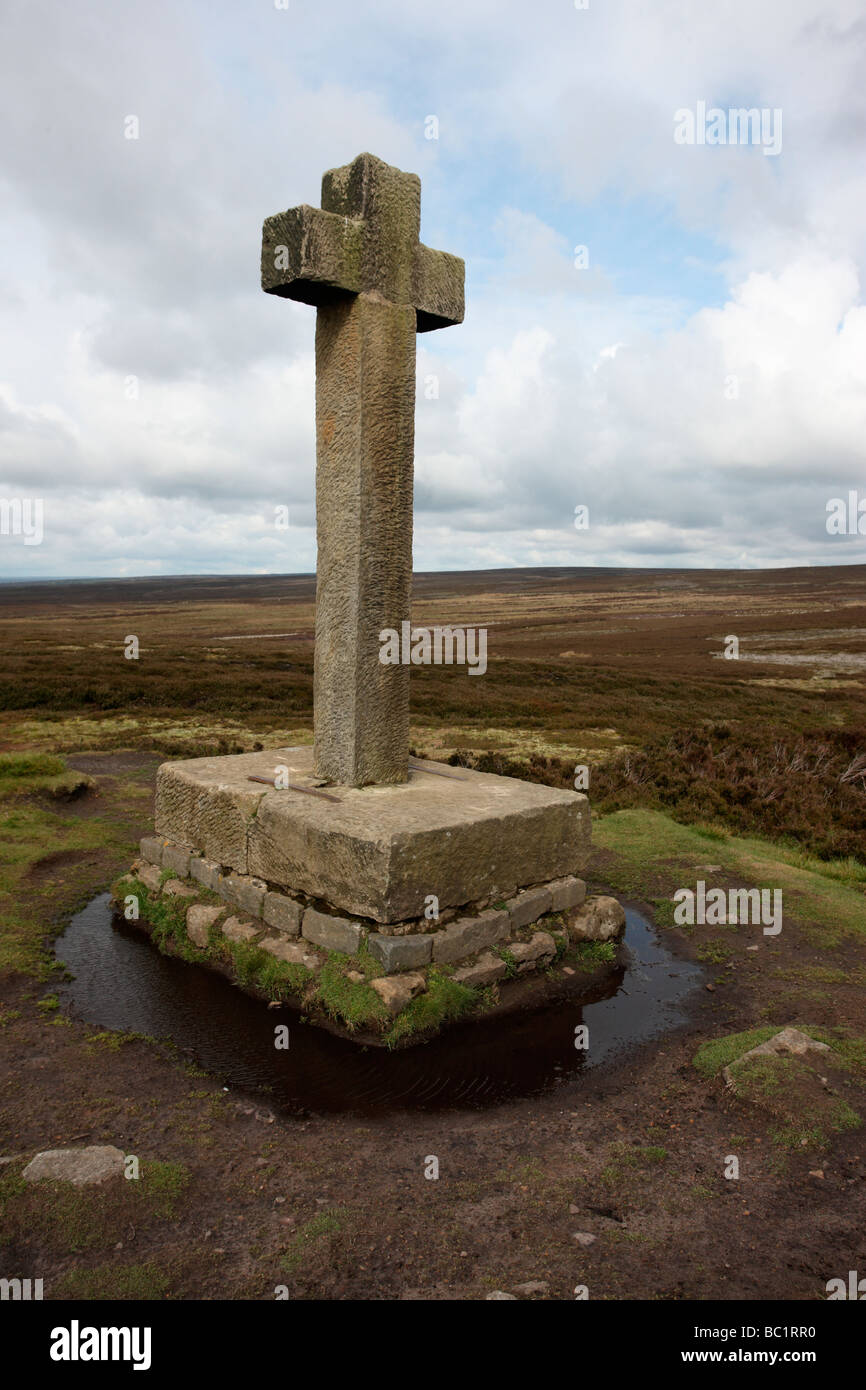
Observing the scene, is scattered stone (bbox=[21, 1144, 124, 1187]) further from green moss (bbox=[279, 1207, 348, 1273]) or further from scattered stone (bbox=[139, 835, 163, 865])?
scattered stone (bbox=[139, 835, 163, 865])

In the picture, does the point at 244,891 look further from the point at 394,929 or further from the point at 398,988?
the point at 398,988

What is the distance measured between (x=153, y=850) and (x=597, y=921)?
15.2 feet

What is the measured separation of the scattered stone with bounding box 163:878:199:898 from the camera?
26.9 ft

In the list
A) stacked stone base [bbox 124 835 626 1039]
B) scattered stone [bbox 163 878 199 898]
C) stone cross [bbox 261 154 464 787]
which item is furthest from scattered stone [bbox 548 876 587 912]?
scattered stone [bbox 163 878 199 898]

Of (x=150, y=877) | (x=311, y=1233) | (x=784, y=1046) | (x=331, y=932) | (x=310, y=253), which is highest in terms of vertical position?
(x=310, y=253)

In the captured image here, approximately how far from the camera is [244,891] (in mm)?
7668

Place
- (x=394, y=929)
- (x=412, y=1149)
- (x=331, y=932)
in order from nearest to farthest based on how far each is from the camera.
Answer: (x=412, y=1149) → (x=394, y=929) → (x=331, y=932)

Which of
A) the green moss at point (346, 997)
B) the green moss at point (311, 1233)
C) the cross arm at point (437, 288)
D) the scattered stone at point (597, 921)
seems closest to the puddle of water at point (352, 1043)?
the green moss at point (346, 997)

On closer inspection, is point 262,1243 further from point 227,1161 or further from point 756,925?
point 756,925

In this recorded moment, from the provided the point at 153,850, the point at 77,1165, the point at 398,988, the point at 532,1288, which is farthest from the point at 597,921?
the point at 77,1165

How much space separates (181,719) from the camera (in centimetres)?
2202

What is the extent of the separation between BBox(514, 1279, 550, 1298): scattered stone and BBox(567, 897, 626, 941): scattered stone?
13.7 feet

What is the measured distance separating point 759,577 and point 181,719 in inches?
7542
